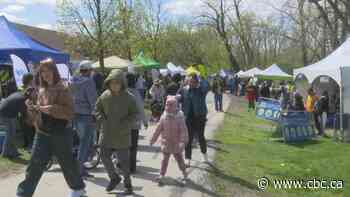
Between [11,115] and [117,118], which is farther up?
[117,118]

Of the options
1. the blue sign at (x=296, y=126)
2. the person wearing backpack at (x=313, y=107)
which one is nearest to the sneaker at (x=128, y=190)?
the blue sign at (x=296, y=126)

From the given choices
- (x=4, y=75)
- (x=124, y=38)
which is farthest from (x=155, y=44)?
(x=4, y=75)

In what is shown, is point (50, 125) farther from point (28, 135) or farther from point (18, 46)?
point (18, 46)

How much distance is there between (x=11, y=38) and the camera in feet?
46.7

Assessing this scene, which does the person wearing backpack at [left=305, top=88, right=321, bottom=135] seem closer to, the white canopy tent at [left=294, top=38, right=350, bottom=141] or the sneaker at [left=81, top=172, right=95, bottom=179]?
the white canopy tent at [left=294, top=38, right=350, bottom=141]

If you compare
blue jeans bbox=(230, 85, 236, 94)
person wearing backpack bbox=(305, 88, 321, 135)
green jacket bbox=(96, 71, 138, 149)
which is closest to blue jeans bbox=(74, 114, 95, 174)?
green jacket bbox=(96, 71, 138, 149)

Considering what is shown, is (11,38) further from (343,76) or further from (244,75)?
(244,75)

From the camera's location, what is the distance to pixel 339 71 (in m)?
19.0

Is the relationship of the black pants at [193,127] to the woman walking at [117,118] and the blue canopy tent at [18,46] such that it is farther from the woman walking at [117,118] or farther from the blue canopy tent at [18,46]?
the blue canopy tent at [18,46]

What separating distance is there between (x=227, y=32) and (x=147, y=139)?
5962cm

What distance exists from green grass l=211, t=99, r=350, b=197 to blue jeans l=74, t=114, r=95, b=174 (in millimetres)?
2143

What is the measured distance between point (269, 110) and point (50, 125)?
1337 cm

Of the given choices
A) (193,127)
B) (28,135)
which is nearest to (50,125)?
(193,127)

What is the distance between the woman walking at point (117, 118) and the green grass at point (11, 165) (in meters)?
2.60
